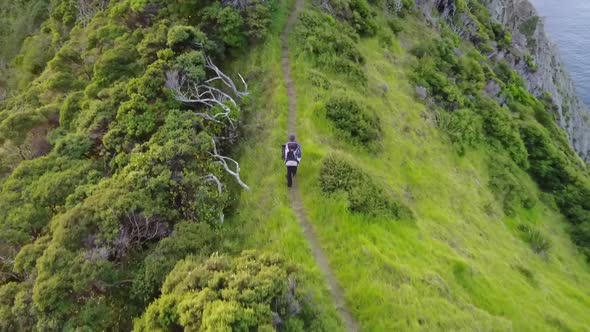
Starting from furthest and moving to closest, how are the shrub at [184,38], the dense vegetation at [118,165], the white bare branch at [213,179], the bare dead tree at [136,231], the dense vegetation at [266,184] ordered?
the shrub at [184,38] < the white bare branch at [213,179] < the bare dead tree at [136,231] < the dense vegetation at [118,165] < the dense vegetation at [266,184]

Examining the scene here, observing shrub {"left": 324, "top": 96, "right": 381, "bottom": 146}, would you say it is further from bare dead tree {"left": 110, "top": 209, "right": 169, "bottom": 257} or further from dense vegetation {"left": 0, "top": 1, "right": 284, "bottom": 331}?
bare dead tree {"left": 110, "top": 209, "right": 169, "bottom": 257}

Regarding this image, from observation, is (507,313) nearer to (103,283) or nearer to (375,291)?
(375,291)

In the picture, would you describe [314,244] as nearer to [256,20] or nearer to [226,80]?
[226,80]

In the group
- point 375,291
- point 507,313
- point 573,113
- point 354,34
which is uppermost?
point 354,34

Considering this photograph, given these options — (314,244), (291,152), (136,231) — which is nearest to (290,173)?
(291,152)

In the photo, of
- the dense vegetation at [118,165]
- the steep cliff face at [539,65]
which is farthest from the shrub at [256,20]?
the steep cliff face at [539,65]

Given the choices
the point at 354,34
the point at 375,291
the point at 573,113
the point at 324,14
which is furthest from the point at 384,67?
the point at 573,113

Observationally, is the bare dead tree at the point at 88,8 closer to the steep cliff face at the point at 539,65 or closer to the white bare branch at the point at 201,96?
the white bare branch at the point at 201,96

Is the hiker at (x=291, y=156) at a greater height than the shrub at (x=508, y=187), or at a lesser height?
greater

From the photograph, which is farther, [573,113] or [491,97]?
[573,113]
